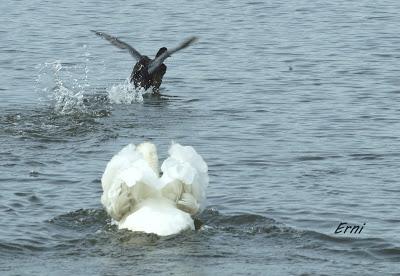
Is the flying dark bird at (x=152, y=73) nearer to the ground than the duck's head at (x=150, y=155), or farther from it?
nearer to the ground

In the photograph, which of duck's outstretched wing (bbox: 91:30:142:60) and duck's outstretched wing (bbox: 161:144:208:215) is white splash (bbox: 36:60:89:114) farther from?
duck's outstretched wing (bbox: 161:144:208:215)

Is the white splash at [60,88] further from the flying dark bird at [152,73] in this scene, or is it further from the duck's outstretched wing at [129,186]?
the duck's outstretched wing at [129,186]

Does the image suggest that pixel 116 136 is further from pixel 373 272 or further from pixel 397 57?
pixel 397 57

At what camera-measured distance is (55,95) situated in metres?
18.1

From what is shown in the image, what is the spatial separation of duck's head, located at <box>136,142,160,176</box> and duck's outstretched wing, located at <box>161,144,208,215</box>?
0.67 ft

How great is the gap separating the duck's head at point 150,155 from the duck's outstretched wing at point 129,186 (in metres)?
0.24

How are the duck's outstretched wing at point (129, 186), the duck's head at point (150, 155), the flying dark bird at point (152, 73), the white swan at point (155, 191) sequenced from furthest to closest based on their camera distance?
the flying dark bird at point (152, 73) < the duck's head at point (150, 155) < the duck's outstretched wing at point (129, 186) < the white swan at point (155, 191)

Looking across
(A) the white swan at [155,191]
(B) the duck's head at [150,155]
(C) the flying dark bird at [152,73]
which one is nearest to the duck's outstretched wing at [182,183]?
(A) the white swan at [155,191]

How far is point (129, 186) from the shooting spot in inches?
380

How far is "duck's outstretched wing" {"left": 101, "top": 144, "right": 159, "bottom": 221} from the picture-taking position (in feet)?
31.8

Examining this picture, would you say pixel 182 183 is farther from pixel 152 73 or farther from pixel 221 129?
pixel 152 73

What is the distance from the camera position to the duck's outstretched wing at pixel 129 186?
9688mm

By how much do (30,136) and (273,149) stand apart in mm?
2918

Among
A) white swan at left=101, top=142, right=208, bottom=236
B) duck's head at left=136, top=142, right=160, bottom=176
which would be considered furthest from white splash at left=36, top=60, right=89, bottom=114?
white swan at left=101, top=142, right=208, bottom=236
